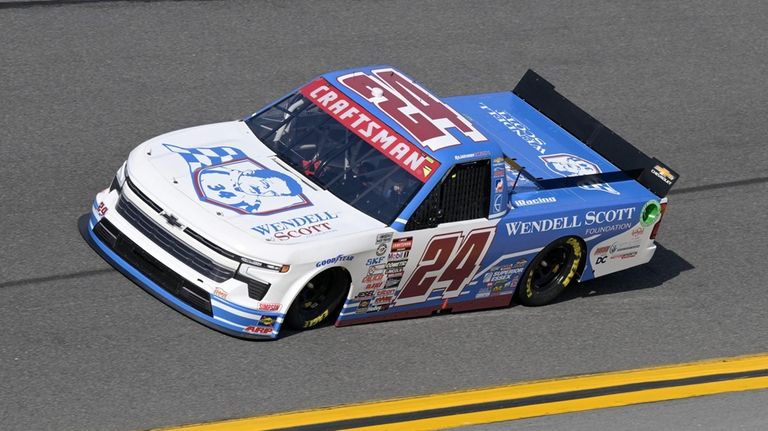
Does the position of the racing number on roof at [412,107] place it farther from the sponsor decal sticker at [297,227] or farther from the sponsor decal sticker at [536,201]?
the sponsor decal sticker at [297,227]

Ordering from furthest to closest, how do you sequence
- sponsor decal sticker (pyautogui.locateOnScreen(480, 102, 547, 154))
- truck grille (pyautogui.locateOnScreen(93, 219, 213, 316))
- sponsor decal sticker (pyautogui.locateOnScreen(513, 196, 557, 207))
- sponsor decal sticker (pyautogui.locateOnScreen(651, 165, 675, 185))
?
sponsor decal sticker (pyautogui.locateOnScreen(480, 102, 547, 154))
sponsor decal sticker (pyautogui.locateOnScreen(651, 165, 675, 185))
sponsor decal sticker (pyautogui.locateOnScreen(513, 196, 557, 207))
truck grille (pyautogui.locateOnScreen(93, 219, 213, 316))

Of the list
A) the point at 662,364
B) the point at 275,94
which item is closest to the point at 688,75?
the point at 275,94

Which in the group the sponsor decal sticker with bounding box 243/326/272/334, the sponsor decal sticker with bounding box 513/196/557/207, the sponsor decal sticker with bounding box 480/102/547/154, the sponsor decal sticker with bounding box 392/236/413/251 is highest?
the sponsor decal sticker with bounding box 480/102/547/154

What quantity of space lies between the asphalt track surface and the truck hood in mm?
763

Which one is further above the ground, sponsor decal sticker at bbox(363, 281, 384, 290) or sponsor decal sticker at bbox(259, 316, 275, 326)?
sponsor decal sticker at bbox(363, 281, 384, 290)

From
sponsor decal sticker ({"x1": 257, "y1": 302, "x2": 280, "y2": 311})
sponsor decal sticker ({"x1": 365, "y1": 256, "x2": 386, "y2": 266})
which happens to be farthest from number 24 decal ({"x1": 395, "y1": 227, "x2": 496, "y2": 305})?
sponsor decal sticker ({"x1": 257, "y1": 302, "x2": 280, "y2": 311})

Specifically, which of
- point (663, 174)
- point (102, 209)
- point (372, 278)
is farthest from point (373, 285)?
point (663, 174)

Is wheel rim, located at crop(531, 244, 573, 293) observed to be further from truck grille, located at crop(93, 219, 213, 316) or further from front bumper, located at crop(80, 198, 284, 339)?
truck grille, located at crop(93, 219, 213, 316)

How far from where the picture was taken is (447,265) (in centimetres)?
933

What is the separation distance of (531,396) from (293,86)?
5.20 m

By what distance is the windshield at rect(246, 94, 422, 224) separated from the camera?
30.1ft

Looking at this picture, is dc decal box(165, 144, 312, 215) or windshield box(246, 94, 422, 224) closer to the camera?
dc decal box(165, 144, 312, 215)

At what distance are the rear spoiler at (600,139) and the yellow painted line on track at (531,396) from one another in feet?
5.36

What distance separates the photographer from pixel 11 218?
10.1 metres
